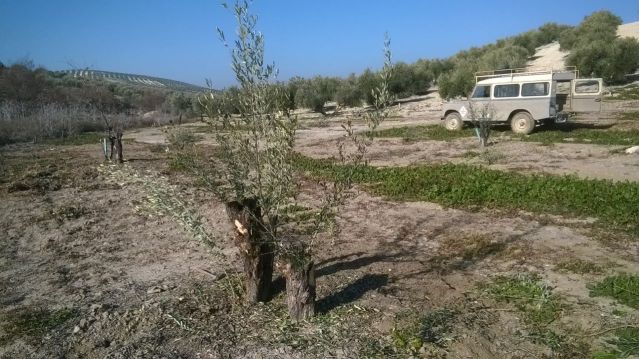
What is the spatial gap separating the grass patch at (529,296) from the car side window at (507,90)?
1187cm

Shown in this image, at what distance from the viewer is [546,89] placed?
14.1 meters

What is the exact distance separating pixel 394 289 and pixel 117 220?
4923 mm

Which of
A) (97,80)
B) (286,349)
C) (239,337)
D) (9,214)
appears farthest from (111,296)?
(97,80)

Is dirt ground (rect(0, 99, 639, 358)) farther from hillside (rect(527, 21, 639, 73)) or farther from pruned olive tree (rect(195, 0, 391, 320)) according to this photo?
hillside (rect(527, 21, 639, 73))

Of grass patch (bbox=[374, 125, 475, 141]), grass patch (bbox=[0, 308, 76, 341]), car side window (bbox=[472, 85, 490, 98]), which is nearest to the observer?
grass patch (bbox=[0, 308, 76, 341])

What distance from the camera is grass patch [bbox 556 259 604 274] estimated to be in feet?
14.8

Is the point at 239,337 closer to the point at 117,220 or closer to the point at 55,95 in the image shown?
the point at 117,220

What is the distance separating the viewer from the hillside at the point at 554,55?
3297 centimetres

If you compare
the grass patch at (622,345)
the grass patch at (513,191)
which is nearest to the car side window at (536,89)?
the grass patch at (513,191)

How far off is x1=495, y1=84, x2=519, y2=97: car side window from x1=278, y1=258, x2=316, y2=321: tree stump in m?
13.5

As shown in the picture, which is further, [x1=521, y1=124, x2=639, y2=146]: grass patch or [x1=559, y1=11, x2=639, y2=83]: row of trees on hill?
[x1=559, y1=11, x2=639, y2=83]: row of trees on hill

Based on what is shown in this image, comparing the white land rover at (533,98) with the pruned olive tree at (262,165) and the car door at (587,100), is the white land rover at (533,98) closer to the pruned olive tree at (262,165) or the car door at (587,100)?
the car door at (587,100)

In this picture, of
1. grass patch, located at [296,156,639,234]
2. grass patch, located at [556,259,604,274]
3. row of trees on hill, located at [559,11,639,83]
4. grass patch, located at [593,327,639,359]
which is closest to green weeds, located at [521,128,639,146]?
grass patch, located at [296,156,639,234]

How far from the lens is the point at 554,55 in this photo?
1430 inches
